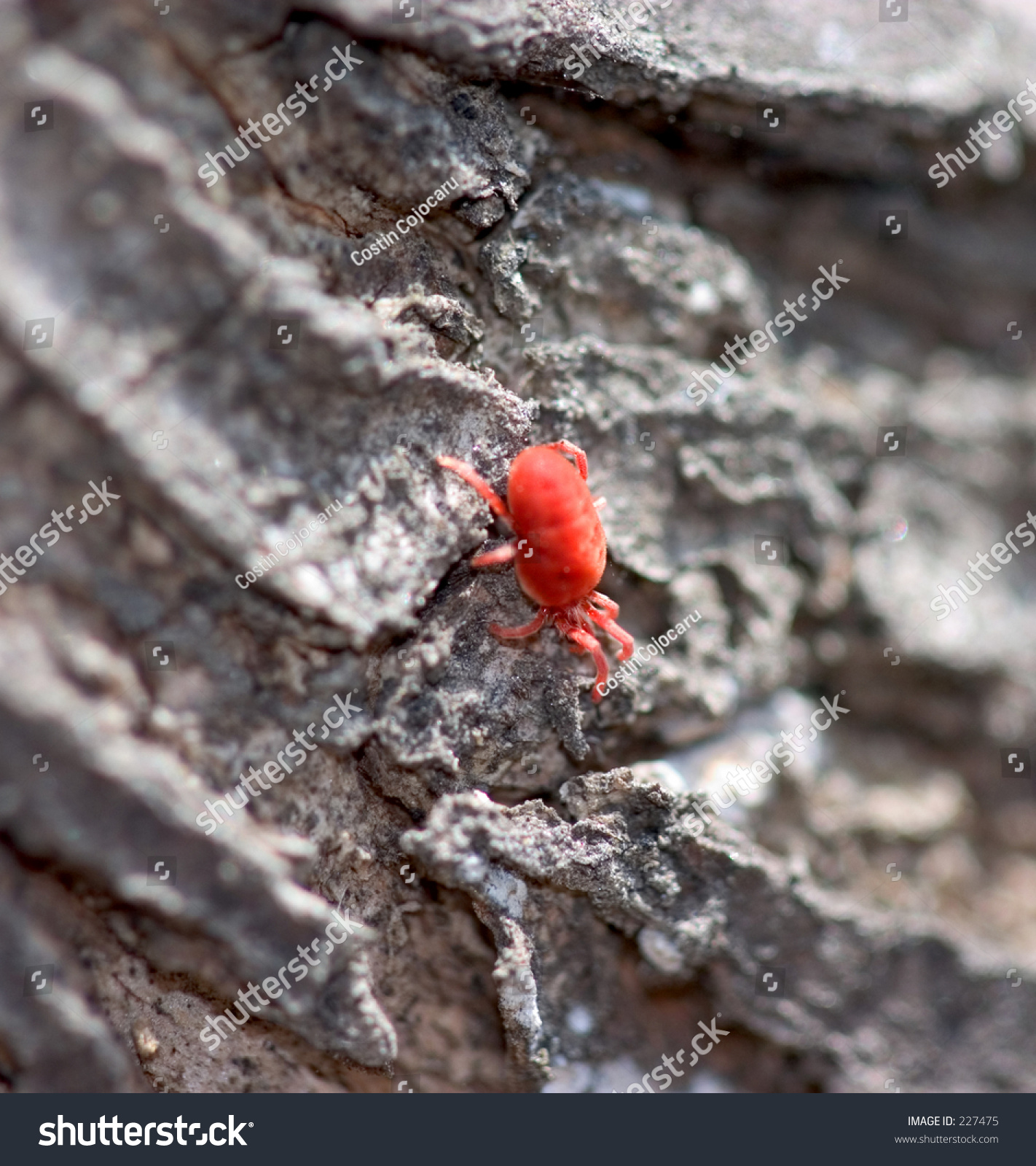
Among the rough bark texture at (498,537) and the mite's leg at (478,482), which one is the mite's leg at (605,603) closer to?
the rough bark texture at (498,537)

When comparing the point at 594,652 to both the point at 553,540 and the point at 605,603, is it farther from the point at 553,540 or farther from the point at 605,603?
the point at 553,540

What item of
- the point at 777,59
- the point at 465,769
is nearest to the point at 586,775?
the point at 465,769

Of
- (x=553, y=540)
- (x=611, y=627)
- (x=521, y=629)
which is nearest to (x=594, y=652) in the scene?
(x=611, y=627)

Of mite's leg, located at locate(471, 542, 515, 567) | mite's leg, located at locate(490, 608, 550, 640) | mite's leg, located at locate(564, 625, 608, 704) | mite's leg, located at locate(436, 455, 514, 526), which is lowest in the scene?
mite's leg, located at locate(564, 625, 608, 704)

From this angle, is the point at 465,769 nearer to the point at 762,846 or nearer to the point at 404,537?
the point at 404,537

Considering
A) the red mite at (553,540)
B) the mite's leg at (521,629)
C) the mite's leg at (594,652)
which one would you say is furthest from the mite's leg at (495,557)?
the mite's leg at (594,652)

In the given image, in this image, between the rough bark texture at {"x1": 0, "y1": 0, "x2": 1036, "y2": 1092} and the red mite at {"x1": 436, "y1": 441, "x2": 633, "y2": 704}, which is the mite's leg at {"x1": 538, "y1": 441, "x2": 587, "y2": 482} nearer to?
the red mite at {"x1": 436, "y1": 441, "x2": 633, "y2": 704}

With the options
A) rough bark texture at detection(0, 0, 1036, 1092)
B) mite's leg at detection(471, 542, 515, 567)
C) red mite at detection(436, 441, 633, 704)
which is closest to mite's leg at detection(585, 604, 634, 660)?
red mite at detection(436, 441, 633, 704)
